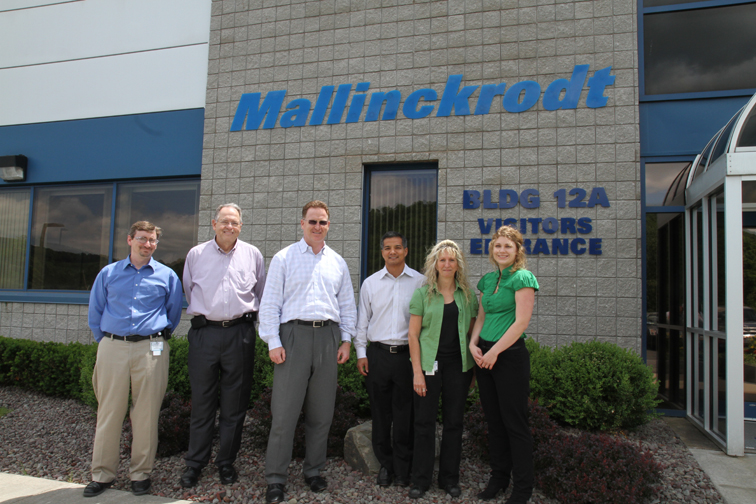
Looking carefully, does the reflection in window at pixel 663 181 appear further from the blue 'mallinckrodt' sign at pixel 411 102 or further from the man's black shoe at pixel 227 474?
the man's black shoe at pixel 227 474

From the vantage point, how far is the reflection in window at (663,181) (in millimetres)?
5992

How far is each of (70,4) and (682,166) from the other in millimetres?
9293

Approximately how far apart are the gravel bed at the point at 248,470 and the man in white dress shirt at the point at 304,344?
0.24 metres

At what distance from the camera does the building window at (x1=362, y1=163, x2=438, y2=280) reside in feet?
21.9

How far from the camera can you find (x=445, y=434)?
3555 millimetres

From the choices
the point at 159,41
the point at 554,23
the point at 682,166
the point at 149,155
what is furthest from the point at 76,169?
the point at 682,166

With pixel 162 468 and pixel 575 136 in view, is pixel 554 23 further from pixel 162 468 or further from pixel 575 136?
pixel 162 468

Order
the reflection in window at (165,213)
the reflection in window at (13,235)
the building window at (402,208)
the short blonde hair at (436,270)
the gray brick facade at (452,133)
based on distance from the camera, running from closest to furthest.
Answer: the short blonde hair at (436,270) < the gray brick facade at (452,133) < the building window at (402,208) < the reflection in window at (165,213) < the reflection in window at (13,235)

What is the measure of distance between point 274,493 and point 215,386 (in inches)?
35.4

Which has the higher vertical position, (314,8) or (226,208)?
(314,8)

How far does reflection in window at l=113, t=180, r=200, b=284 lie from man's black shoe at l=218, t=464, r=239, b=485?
4.27 meters

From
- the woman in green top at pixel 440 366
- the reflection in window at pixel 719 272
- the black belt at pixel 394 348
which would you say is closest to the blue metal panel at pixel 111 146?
the black belt at pixel 394 348

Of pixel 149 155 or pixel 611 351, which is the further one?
pixel 149 155

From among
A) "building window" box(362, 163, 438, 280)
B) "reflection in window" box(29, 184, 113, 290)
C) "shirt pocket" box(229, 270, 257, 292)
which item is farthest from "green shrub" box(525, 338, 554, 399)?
"reflection in window" box(29, 184, 113, 290)
